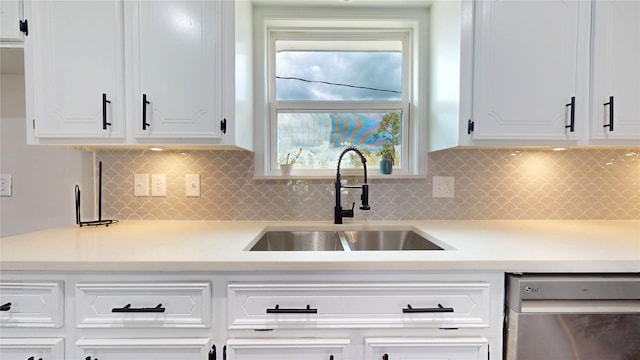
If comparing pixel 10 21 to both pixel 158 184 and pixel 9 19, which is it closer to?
pixel 9 19

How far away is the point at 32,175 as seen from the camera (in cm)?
166

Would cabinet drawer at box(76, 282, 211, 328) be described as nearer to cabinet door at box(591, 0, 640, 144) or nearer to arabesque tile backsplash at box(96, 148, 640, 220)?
arabesque tile backsplash at box(96, 148, 640, 220)

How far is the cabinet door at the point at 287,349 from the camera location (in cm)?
100

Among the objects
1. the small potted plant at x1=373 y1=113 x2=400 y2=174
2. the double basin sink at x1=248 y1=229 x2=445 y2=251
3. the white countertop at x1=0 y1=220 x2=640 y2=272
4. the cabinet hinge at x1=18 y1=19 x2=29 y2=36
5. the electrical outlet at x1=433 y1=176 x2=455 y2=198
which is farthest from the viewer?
the small potted plant at x1=373 y1=113 x2=400 y2=174

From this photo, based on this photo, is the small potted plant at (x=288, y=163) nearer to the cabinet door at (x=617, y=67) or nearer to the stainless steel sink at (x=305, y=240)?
the stainless steel sink at (x=305, y=240)

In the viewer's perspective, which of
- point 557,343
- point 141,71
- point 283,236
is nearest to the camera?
point 557,343

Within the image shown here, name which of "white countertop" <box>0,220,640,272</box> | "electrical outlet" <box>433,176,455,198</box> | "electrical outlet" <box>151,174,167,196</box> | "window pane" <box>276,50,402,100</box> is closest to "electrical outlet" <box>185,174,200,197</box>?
"electrical outlet" <box>151,174,167,196</box>

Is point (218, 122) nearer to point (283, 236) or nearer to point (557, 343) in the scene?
point (283, 236)

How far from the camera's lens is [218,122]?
134cm

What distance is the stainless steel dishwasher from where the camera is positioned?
100cm

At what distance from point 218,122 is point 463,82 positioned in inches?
44.1

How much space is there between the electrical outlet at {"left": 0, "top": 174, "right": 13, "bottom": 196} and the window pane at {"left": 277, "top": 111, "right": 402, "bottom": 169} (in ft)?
4.82

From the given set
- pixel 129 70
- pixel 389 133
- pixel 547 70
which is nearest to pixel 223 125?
pixel 129 70

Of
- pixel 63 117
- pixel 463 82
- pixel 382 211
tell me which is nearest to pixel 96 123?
pixel 63 117
